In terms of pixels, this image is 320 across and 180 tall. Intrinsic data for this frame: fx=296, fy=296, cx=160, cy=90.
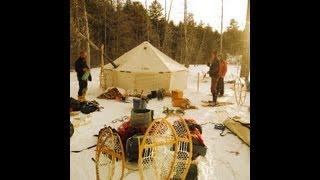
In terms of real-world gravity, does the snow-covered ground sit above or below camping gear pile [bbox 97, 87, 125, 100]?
below

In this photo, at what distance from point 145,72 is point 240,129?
604 centimetres

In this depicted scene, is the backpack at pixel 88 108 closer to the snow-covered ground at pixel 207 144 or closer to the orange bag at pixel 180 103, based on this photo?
the snow-covered ground at pixel 207 144

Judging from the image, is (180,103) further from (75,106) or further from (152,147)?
(152,147)

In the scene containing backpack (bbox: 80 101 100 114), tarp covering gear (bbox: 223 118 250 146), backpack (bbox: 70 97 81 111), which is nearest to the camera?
tarp covering gear (bbox: 223 118 250 146)

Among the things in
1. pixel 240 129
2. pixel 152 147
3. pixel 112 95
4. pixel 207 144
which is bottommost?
pixel 207 144

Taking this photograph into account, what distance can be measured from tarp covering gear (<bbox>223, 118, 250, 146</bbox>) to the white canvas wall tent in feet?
17.2

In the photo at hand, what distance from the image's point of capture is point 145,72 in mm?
11344

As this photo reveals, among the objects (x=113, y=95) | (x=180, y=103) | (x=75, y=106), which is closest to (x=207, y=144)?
(x=180, y=103)

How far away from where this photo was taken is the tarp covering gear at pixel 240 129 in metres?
5.59

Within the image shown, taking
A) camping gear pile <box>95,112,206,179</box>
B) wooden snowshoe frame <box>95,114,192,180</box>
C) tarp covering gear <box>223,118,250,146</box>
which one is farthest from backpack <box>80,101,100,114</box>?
wooden snowshoe frame <box>95,114,192,180</box>

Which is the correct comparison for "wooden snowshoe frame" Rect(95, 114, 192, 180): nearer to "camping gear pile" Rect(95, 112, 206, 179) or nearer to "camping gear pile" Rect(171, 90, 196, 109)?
"camping gear pile" Rect(95, 112, 206, 179)

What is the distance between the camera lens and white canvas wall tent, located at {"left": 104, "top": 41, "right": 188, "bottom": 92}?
11344mm
